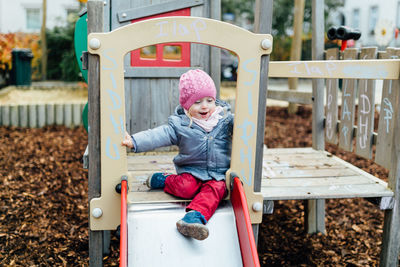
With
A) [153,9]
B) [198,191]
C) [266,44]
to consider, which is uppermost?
[153,9]

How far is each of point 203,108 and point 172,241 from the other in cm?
72

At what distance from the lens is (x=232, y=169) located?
93.0 inches

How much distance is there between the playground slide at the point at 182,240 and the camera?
207 cm

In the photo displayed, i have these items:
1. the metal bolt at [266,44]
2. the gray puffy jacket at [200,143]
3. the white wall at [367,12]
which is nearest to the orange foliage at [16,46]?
the gray puffy jacket at [200,143]

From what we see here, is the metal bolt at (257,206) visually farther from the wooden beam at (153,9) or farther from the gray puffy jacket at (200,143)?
the wooden beam at (153,9)

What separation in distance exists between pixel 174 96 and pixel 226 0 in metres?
12.5

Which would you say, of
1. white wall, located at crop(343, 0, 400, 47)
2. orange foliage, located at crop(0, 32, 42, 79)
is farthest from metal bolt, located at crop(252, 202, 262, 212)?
white wall, located at crop(343, 0, 400, 47)

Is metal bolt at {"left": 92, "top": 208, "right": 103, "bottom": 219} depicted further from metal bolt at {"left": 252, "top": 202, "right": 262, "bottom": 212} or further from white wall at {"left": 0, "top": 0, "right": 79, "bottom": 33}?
white wall at {"left": 0, "top": 0, "right": 79, "bottom": 33}

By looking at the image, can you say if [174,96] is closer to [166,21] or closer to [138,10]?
[138,10]

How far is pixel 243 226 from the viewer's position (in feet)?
7.06

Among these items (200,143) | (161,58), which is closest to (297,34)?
(161,58)

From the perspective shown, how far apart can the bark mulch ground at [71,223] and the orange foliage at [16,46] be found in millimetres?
2736

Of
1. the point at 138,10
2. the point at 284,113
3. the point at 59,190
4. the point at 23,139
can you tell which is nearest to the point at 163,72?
the point at 138,10

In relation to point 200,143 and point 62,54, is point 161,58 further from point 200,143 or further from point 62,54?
point 62,54
